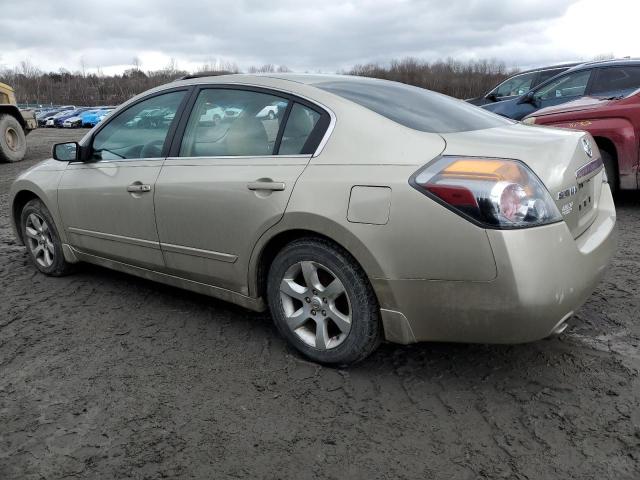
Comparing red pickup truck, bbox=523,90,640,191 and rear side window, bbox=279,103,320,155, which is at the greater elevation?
rear side window, bbox=279,103,320,155

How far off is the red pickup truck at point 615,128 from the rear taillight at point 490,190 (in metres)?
3.62

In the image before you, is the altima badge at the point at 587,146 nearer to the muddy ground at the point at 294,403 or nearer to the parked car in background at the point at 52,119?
the muddy ground at the point at 294,403

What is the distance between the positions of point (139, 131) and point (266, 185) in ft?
4.47

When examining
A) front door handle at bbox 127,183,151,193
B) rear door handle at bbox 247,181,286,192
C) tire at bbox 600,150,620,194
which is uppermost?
rear door handle at bbox 247,181,286,192

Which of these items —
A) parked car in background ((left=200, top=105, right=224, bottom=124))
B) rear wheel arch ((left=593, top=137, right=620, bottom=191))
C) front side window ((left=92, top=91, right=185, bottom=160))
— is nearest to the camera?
parked car in background ((left=200, top=105, right=224, bottom=124))

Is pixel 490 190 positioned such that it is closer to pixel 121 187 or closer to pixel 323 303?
pixel 323 303

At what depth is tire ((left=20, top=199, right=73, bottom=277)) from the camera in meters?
4.33

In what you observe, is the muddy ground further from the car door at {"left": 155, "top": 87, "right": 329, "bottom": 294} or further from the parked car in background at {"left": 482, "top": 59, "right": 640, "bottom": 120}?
the parked car in background at {"left": 482, "top": 59, "right": 640, "bottom": 120}

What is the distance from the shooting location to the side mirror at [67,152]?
3.99m

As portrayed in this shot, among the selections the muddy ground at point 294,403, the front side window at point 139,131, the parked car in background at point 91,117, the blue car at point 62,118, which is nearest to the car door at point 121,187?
the front side window at point 139,131

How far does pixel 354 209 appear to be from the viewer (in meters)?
2.52

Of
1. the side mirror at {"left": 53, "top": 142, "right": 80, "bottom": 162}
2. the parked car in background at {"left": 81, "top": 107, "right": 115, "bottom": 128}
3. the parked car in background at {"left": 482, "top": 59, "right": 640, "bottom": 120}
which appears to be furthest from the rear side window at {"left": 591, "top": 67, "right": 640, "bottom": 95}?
the parked car in background at {"left": 81, "top": 107, "right": 115, "bottom": 128}

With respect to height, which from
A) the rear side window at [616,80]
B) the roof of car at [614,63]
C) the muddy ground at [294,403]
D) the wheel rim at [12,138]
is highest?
the roof of car at [614,63]

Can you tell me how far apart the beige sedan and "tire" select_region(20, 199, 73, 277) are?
0.68 metres
